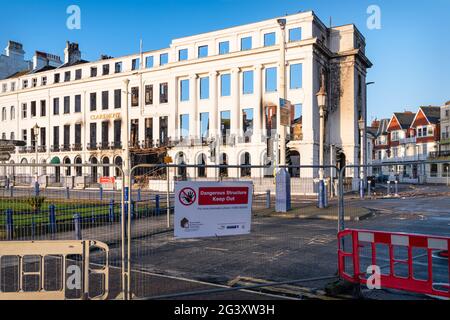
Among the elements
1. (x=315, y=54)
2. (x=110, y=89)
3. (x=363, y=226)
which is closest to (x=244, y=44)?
(x=315, y=54)

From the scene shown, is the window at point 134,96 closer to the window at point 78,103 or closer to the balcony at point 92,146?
the balcony at point 92,146

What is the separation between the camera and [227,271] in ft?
27.9

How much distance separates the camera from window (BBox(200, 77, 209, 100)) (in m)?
45.5

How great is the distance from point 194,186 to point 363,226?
33.1 feet

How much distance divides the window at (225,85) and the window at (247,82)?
175 centimetres

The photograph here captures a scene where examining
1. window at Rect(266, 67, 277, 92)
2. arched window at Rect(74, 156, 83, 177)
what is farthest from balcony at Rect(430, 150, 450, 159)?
arched window at Rect(74, 156, 83, 177)

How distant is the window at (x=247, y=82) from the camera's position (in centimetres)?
4284

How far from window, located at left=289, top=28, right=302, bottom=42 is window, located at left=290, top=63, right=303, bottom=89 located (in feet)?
8.77

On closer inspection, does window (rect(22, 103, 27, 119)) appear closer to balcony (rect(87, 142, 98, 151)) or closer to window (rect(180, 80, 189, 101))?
balcony (rect(87, 142, 98, 151))

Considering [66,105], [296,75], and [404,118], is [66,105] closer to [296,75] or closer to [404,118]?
[296,75]

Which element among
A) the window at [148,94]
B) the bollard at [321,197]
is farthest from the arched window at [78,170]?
the window at [148,94]
